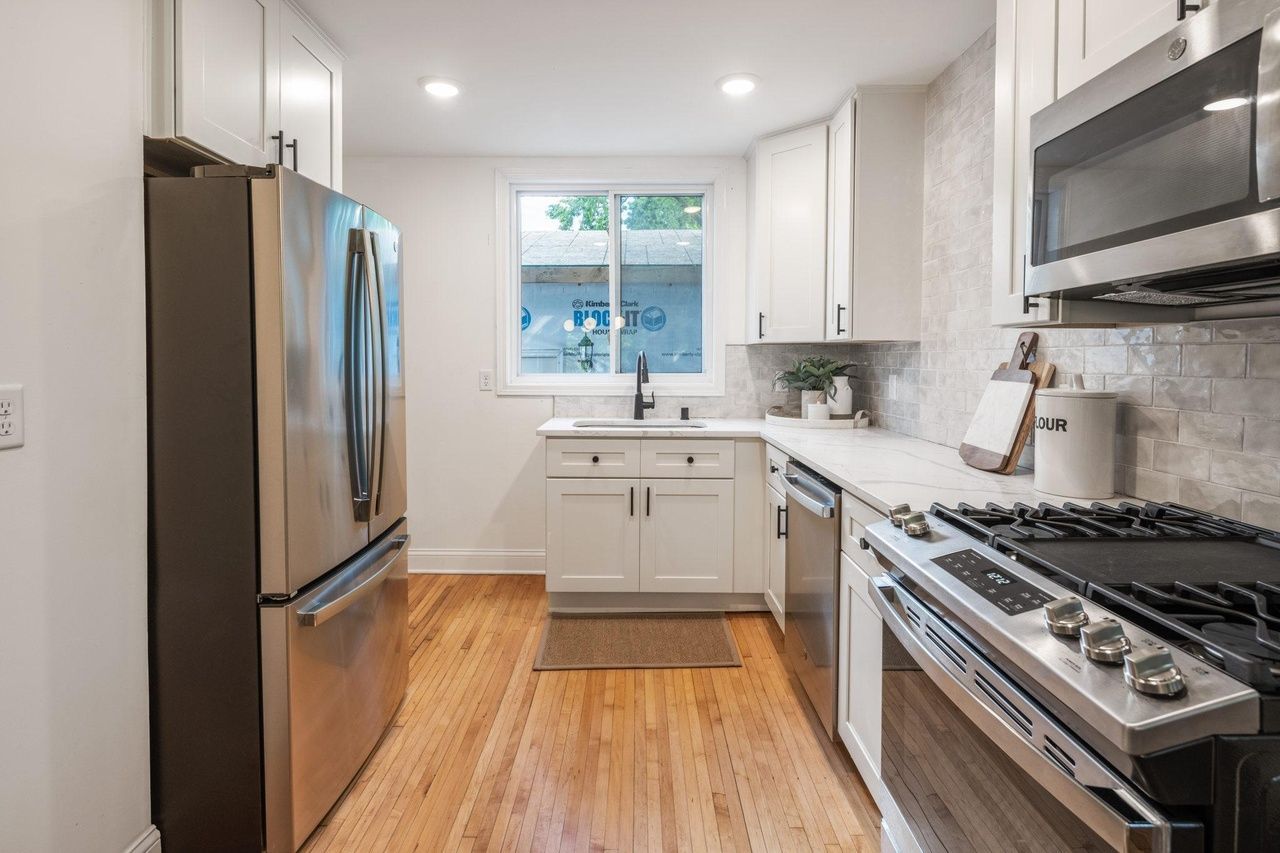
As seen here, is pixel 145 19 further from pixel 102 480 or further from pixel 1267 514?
pixel 1267 514

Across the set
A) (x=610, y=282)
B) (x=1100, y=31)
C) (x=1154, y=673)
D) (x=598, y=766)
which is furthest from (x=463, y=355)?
(x=1154, y=673)

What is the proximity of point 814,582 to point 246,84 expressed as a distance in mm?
→ 2208

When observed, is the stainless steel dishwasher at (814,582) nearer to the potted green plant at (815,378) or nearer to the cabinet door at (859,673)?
the cabinet door at (859,673)

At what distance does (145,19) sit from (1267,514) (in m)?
2.57

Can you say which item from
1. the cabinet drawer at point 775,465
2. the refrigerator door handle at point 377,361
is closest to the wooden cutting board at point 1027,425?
the cabinet drawer at point 775,465

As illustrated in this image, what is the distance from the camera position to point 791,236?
326cm

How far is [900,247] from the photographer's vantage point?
112 inches

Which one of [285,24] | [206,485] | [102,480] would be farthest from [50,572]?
[285,24]

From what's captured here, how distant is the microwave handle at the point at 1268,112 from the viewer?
2.54 feet

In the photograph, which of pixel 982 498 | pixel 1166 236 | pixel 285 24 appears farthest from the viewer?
pixel 285 24

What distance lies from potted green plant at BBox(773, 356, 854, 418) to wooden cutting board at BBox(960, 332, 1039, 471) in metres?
1.22

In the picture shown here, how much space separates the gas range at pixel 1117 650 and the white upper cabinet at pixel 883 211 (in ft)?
5.41

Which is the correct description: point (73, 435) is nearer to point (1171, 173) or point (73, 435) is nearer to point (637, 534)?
point (1171, 173)

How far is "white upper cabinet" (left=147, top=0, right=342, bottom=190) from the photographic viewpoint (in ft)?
5.25
